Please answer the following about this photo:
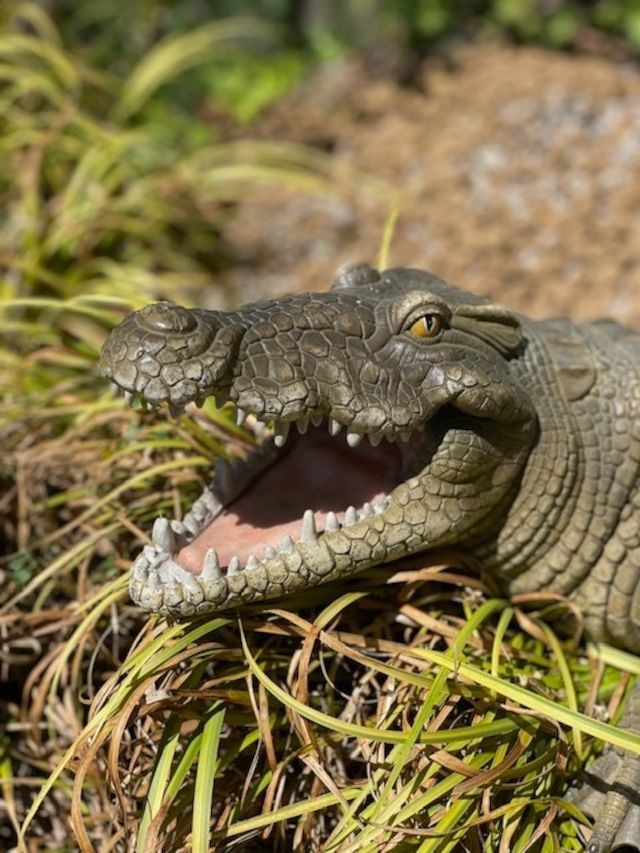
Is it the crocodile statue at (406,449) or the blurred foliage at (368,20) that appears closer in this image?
the crocodile statue at (406,449)

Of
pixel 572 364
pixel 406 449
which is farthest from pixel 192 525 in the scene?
pixel 572 364

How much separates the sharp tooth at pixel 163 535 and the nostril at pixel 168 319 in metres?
0.45

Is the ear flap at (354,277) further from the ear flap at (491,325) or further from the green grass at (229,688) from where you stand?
the green grass at (229,688)

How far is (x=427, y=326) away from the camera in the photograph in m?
2.34

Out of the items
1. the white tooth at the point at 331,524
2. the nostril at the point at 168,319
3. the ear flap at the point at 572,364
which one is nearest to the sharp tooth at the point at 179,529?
the white tooth at the point at 331,524

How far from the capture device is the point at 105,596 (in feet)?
8.50

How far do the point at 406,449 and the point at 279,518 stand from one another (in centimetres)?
36

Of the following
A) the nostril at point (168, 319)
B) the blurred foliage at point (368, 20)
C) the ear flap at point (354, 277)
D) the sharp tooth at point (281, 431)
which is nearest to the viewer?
the nostril at point (168, 319)

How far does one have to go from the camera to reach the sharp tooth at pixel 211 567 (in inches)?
84.0

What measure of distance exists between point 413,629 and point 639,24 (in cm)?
542

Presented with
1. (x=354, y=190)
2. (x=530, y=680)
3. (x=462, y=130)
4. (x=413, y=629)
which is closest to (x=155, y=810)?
(x=413, y=629)

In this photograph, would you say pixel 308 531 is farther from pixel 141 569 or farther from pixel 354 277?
pixel 354 277

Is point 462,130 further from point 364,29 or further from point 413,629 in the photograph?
point 413,629

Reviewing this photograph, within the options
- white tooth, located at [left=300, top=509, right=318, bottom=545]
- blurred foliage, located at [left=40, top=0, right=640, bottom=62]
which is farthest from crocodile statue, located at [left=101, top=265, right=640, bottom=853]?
blurred foliage, located at [left=40, top=0, right=640, bottom=62]
